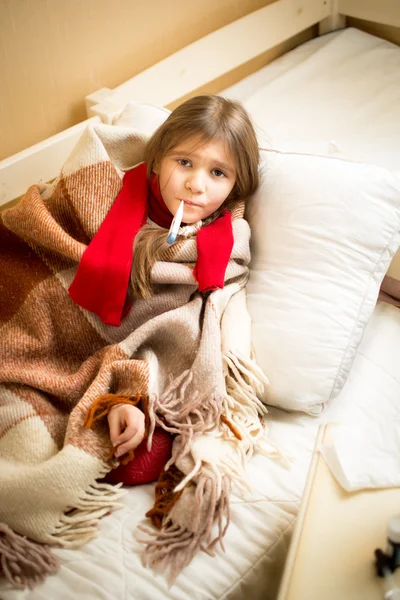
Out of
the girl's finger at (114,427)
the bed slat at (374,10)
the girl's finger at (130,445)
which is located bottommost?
the girl's finger at (130,445)

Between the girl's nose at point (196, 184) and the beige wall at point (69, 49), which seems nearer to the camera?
the girl's nose at point (196, 184)

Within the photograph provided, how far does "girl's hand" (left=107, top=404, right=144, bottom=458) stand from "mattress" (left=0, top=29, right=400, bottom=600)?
0.28 ft

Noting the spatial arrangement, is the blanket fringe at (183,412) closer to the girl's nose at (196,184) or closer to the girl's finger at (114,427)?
the girl's finger at (114,427)

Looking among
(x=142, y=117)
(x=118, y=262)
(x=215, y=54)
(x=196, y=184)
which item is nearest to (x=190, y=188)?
(x=196, y=184)

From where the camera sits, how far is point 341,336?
37.7 inches

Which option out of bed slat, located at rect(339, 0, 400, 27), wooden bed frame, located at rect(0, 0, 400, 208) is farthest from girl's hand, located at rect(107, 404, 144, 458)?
bed slat, located at rect(339, 0, 400, 27)

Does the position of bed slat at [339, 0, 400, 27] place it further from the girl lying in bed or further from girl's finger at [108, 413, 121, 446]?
girl's finger at [108, 413, 121, 446]

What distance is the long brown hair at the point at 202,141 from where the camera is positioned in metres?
0.94

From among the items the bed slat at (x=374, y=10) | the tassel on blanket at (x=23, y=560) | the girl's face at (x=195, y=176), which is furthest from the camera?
the bed slat at (x=374, y=10)

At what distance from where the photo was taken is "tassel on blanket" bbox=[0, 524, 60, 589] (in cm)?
74

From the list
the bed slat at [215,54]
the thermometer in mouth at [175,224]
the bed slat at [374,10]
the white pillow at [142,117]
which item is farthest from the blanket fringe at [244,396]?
the bed slat at [374,10]

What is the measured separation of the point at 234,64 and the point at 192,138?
60 centimetres

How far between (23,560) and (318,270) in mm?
640

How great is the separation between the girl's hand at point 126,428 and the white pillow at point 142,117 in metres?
0.57
